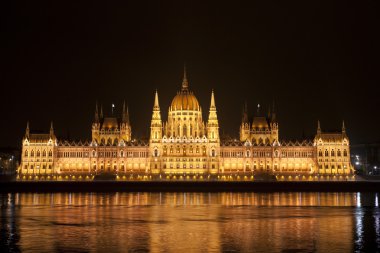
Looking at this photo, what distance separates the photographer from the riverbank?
9906 cm

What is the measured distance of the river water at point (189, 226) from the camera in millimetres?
41094

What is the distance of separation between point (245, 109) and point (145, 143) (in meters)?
26.8

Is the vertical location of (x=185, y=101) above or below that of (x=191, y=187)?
above

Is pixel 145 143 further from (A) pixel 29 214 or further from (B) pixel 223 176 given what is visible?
(A) pixel 29 214

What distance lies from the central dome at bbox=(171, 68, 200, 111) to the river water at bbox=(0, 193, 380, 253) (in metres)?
88.5

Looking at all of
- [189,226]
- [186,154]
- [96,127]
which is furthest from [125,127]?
[189,226]

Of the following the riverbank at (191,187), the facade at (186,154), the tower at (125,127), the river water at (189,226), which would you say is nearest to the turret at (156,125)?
the facade at (186,154)

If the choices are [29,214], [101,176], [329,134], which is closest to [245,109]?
[329,134]

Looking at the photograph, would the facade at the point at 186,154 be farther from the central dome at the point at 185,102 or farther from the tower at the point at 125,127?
the tower at the point at 125,127

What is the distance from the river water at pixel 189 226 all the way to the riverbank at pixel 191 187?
26448mm

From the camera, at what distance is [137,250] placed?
130ft

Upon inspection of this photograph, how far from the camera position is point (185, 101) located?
161m

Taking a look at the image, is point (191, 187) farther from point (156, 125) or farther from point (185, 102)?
point (185, 102)

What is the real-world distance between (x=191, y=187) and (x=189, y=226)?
181 feet
